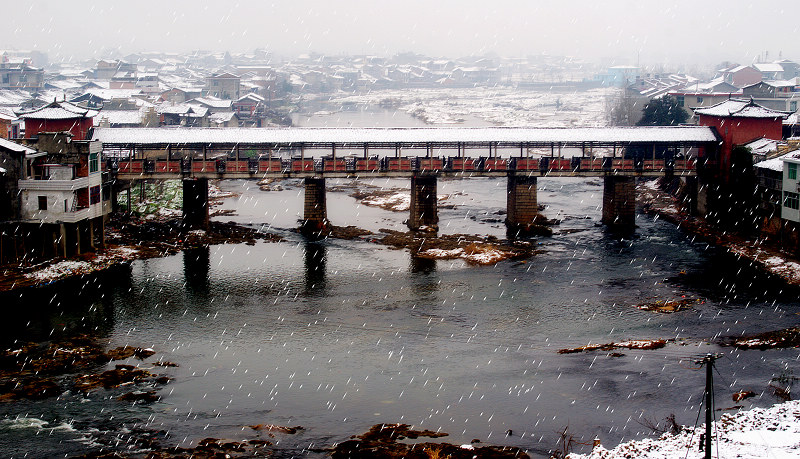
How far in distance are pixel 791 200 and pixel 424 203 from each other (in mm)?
20835

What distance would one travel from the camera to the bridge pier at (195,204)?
1996 inches

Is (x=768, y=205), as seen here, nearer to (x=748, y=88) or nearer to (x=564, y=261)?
(x=564, y=261)

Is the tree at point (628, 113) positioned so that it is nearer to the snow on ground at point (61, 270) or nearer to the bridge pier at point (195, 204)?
the bridge pier at point (195, 204)

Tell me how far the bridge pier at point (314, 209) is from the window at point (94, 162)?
12235mm

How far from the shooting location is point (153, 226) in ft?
171

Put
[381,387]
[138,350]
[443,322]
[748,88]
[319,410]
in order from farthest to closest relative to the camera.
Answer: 1. [748,88]
2. [443,322]
3. [138,350]
4. [381,387]
5. [319,410]

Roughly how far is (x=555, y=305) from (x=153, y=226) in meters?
27.3

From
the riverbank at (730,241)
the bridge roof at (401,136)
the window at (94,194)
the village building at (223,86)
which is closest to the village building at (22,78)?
the village building at (223,86)

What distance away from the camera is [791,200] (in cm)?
4338

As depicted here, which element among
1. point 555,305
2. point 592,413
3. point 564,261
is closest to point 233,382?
point 592,413

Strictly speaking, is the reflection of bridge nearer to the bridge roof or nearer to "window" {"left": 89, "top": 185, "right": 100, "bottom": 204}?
the bridge roof

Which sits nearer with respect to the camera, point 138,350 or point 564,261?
point 138,350

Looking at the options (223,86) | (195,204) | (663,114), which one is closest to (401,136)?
(195,204)

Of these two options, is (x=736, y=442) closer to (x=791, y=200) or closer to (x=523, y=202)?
(x=791, y=200)
